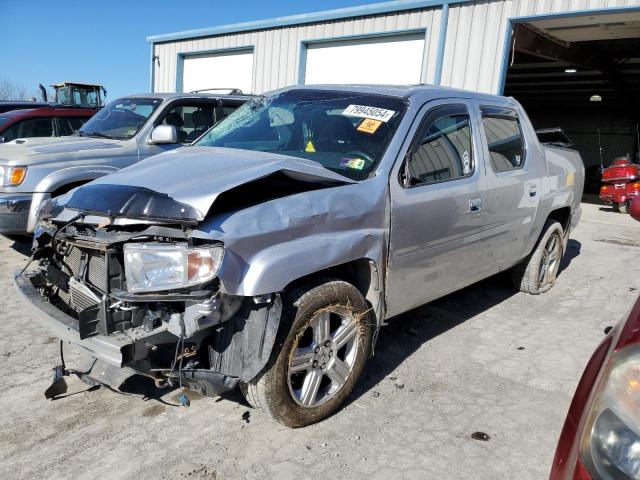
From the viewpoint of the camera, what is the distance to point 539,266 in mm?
5414

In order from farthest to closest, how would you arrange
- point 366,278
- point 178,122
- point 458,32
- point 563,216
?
point 458,32, point 178,122, point 563,216, point 366,278

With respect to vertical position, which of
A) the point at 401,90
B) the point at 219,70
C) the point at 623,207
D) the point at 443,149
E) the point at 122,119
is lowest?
the point at 623,207

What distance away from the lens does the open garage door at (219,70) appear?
44.7 ft

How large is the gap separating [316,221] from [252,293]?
0.56 m

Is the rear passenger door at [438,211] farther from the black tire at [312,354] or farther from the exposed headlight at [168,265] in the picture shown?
the exposed headlight at [168,265]

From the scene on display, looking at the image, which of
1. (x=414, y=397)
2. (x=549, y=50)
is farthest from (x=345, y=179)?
(x=549, y=50)

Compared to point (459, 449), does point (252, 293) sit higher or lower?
higher

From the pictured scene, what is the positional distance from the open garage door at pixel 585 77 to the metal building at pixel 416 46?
51 millimetres

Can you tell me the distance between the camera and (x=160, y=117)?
255 inches

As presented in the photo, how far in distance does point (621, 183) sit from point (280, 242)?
42.6ft

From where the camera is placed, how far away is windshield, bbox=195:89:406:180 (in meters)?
3.29

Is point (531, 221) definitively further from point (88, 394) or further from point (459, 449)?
point (88, 394)

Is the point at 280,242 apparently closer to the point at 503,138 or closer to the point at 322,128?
the point at 322,128

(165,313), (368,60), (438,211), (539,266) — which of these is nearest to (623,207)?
(368,60)
